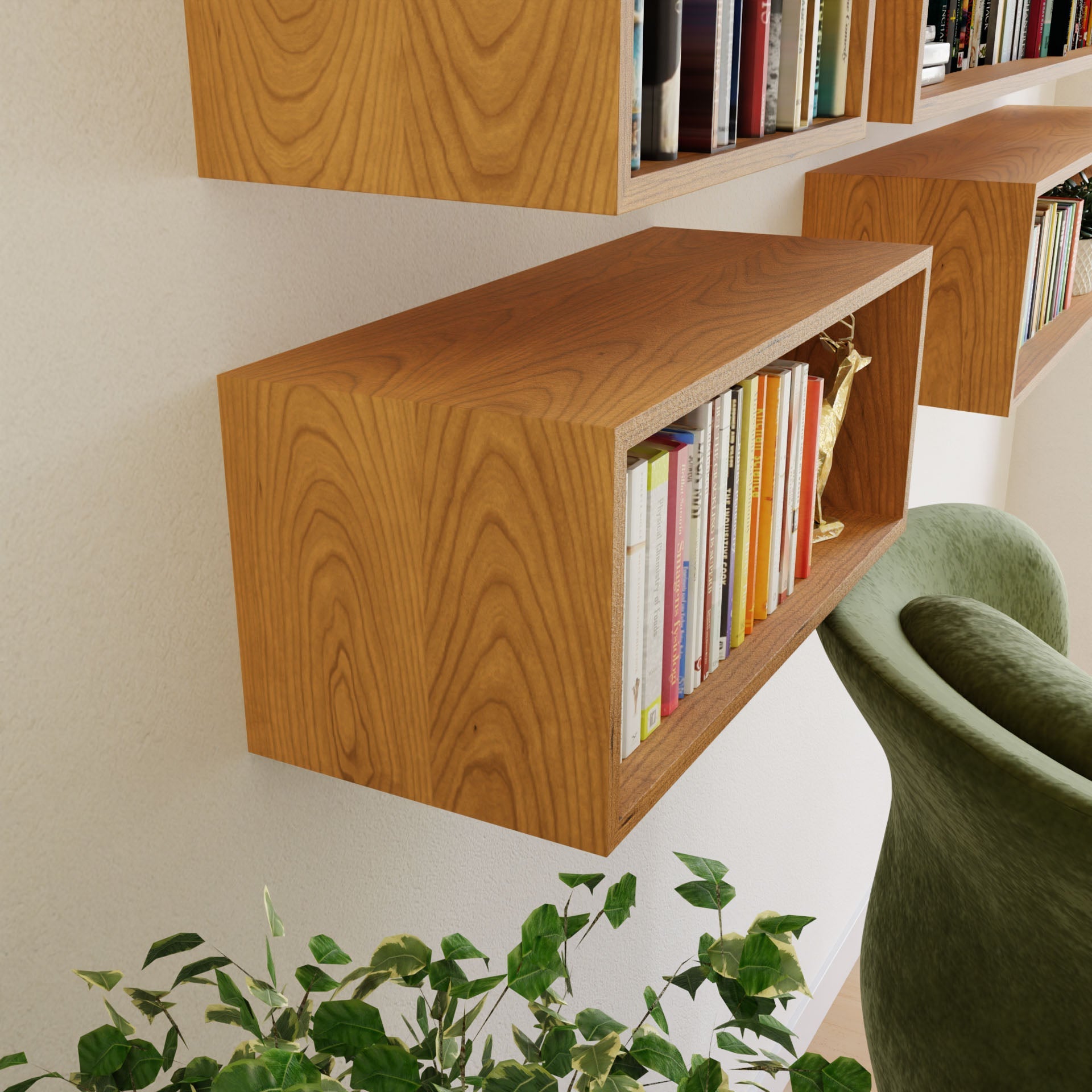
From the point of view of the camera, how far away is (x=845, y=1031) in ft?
7.88

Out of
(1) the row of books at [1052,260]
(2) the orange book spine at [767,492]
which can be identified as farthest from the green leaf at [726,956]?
(1) the row of books at [1052,260]

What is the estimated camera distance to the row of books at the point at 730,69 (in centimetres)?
81

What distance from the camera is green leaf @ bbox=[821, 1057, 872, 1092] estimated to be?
0.72 meters

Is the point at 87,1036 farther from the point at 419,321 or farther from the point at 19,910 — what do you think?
the point at 419,321

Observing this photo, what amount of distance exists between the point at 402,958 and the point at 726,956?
203mm

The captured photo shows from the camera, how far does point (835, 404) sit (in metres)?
1.33

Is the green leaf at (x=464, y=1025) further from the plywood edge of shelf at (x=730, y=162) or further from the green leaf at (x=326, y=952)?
the plywood edge of shelf at (x=730, y=162)

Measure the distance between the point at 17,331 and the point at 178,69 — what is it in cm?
22

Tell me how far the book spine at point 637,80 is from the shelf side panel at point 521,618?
18cm

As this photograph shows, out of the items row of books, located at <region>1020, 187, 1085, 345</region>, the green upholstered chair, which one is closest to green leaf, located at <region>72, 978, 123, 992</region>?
the green upholstered chair

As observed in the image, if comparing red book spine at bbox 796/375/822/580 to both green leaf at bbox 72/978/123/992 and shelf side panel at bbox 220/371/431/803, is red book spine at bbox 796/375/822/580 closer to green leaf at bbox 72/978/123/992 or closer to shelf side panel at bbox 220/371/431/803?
shelf side panel at bbox 220/371/431/803

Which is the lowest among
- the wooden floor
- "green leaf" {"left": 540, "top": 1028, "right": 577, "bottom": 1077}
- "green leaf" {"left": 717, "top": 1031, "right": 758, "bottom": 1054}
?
the wooden floor

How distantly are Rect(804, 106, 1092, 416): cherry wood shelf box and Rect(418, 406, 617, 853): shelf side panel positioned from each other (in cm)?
121

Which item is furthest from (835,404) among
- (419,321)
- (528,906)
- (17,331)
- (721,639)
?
(17,331)
